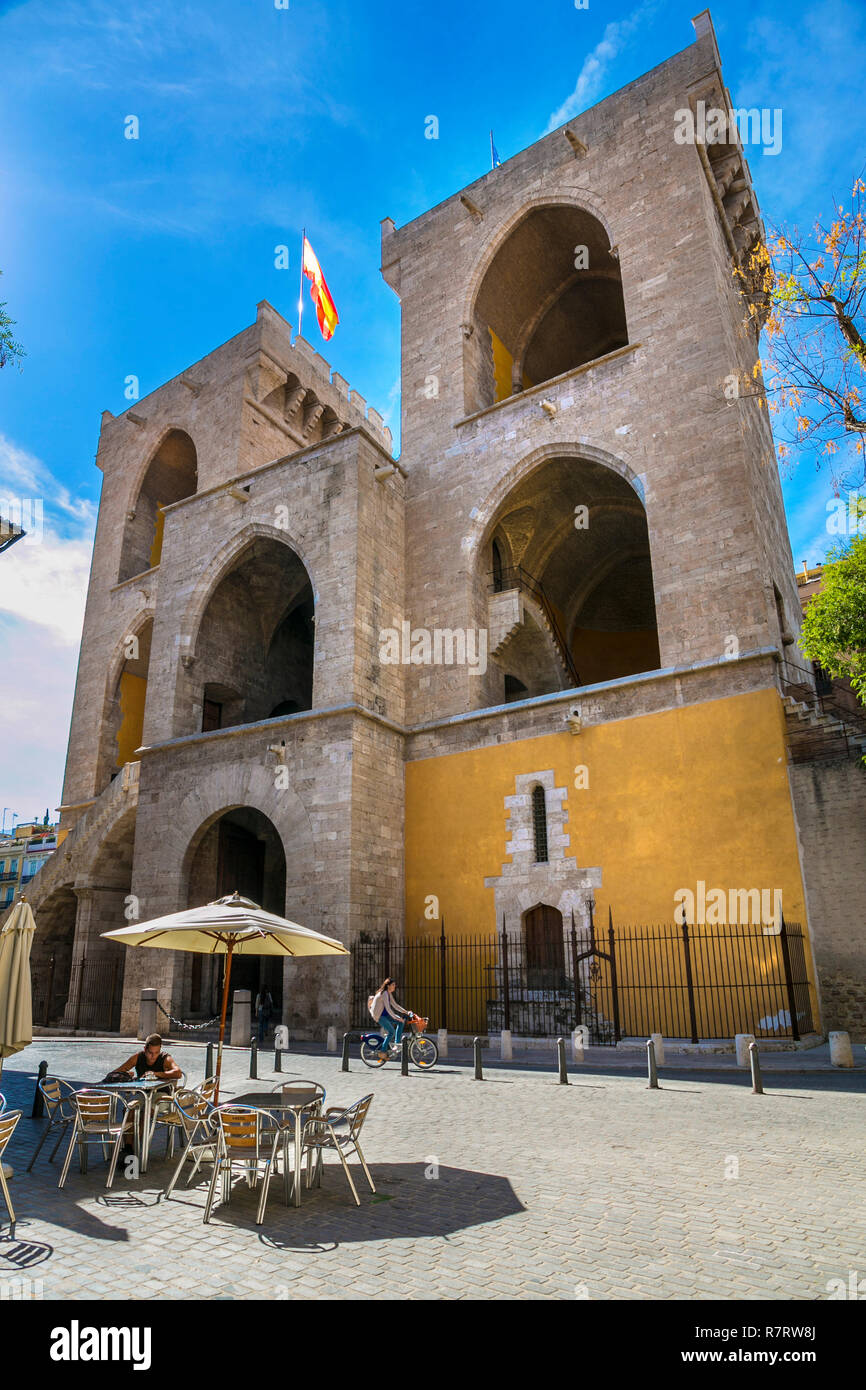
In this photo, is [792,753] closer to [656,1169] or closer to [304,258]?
[656,1169]

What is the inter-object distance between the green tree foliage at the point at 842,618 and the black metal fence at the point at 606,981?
4068 millimetres

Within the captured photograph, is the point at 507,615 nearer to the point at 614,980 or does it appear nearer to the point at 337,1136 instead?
the point at 614,980

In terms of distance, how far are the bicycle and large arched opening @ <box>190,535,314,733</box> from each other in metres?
10.6

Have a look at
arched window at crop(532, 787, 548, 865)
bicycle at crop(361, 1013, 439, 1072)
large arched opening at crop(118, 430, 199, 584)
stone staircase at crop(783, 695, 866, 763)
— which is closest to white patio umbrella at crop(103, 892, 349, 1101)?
bicycle at crop(361, 1013, 439, 1072)

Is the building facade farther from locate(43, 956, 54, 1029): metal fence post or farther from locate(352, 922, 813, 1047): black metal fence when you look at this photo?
locate(43, 956, 54, 1029): metal fence post

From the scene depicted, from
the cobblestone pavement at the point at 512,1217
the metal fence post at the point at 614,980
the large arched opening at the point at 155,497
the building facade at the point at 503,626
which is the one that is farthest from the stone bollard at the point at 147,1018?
the large arched opening at the point at 155,497

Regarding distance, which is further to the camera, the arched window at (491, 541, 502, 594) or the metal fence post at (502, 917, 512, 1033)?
the arched window at (491, 541, 502, 594)

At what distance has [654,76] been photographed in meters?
19.0

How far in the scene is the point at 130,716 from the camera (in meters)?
26.5

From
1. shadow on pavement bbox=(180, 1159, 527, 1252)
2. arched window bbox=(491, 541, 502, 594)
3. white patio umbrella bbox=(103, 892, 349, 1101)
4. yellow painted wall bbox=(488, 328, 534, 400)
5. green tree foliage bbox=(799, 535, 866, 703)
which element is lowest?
shadow on pavement bbox=(180, 1159, 527, 1252)

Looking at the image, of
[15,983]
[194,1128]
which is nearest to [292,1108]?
[194,1128]

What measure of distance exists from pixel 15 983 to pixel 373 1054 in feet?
22.3

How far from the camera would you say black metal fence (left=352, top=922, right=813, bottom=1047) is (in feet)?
42.0

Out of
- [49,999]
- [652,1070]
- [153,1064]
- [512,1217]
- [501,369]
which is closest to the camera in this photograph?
[512,1217]
